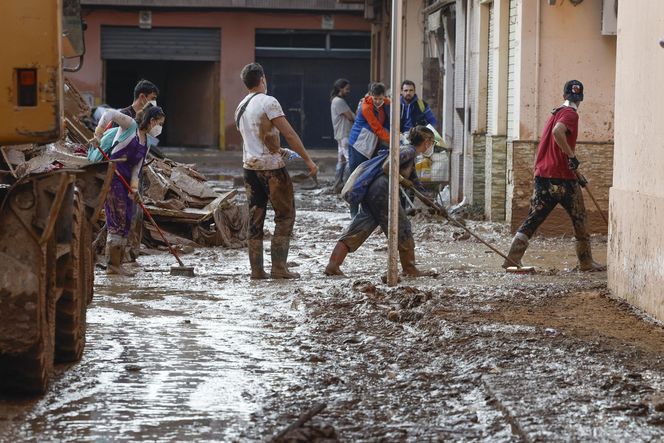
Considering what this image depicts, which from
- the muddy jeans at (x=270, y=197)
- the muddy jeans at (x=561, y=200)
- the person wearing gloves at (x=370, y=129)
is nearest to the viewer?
the muddy jeans at (x=270, y=197)

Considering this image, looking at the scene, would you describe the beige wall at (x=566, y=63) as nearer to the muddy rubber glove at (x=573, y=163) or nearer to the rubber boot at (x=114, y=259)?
the muddy rubber glove at (x=573, y=163)

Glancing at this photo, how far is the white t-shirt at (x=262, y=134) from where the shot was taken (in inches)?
432

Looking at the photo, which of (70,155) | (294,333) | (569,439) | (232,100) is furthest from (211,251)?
(232,100)

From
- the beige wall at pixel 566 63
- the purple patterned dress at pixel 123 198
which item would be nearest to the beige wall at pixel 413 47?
the beige wall at pixel 566 63

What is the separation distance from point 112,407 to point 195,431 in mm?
627

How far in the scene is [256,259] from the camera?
11305 millimetres

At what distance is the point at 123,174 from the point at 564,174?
385 centimetres

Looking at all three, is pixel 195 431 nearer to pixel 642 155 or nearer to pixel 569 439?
pixel 569 439

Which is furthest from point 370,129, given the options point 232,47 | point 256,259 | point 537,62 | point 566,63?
point 232,47

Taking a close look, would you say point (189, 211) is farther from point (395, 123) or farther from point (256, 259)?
point (395, 123)

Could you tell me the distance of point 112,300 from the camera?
9953 millimetres

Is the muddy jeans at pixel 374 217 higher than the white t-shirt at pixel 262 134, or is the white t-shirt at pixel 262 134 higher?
the white t-shirt at pixel 262 134

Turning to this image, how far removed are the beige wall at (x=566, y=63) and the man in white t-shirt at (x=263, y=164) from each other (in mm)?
4762

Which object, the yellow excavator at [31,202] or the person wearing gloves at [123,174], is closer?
the yellow excavator at [31,202]
